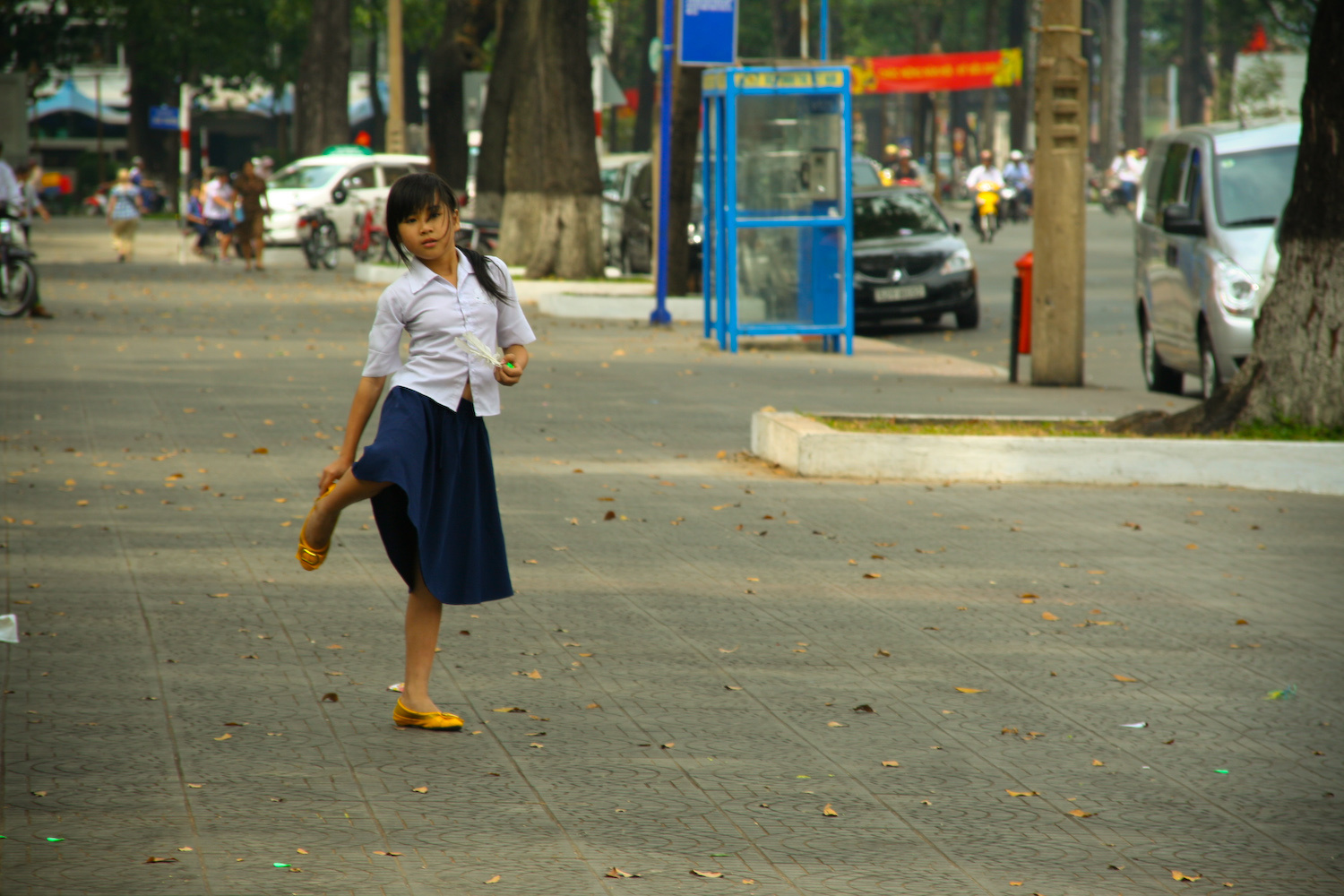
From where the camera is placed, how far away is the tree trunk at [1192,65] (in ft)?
229

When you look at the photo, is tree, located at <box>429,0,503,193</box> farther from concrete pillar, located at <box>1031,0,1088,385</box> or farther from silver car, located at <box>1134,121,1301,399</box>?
concrete pillar, located at <box>1031,0,1088,385</box>

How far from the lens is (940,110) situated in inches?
2960

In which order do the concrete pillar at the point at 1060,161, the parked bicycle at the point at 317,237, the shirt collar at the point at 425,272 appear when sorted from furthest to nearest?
the parked bicycle at the point at 317,237 < the concrete pillar at the point at 1060,161 < the shirt collar at the point at 425,272

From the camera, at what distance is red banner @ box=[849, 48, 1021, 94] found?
171 feet

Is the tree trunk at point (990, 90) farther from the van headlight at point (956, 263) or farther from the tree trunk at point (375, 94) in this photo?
the van headlight at point (956, 263)

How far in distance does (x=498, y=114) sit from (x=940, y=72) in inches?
1180

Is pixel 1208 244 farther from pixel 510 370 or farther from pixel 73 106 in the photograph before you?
pixel 73 106

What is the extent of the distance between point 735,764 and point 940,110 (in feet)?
239

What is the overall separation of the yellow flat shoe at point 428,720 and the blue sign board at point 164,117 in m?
57.1

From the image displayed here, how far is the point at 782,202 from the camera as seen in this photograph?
1712cm

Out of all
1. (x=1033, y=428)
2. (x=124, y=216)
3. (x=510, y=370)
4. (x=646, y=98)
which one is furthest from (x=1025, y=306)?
(x=646, y=98)

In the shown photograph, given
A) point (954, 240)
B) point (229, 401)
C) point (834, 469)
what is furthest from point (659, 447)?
point (954, 240)

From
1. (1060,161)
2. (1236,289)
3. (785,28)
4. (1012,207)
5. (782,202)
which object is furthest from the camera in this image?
(785,28)

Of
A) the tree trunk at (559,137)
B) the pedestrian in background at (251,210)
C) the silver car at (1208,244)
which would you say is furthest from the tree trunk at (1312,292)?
the pedestrian in background at (251,210)
